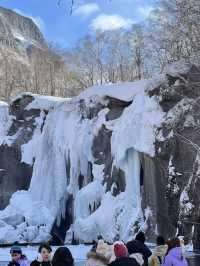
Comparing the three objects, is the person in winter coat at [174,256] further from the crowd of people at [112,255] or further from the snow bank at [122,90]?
the snow bank at [122,90]

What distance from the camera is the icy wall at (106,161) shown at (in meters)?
20.5

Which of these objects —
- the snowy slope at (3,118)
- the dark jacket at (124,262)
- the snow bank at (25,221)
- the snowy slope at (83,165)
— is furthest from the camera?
the snowy slope at (3,118)

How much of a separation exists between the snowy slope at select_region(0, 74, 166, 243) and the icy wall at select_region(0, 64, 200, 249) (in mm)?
43

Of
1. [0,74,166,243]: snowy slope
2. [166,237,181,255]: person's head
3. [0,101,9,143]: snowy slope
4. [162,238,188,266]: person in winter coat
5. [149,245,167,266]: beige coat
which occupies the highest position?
[0,101,9,143]: snowy slope

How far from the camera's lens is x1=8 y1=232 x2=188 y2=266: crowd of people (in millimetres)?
4824

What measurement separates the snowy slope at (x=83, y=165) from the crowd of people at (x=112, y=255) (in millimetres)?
13637

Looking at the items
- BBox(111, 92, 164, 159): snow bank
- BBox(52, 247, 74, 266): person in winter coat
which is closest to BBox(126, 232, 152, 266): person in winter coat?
BBox(52, 247, 74, 266): person in winter coat

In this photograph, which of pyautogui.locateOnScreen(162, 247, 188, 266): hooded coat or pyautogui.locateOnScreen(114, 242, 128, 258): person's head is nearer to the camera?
pyautogui.locateOnScreen(114, 242, 128, 258): person's head

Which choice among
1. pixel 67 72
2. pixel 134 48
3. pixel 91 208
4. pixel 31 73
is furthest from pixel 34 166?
pixel 31 73

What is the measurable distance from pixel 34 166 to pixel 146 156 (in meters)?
8.34

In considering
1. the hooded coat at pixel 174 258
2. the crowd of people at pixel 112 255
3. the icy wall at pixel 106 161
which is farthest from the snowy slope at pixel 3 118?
the hooded coat at pixel 174 258

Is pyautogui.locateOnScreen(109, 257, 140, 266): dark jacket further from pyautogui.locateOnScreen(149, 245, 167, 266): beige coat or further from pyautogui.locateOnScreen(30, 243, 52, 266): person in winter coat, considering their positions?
pyautogui.locateOnScreen(149, 245, 167, 266): beige coat

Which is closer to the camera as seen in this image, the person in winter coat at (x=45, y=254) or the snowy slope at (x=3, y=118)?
the person in winter coat at (x=45, y=254)

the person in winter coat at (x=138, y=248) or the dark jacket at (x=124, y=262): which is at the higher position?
the dark jacket at (x=124, y=262)
